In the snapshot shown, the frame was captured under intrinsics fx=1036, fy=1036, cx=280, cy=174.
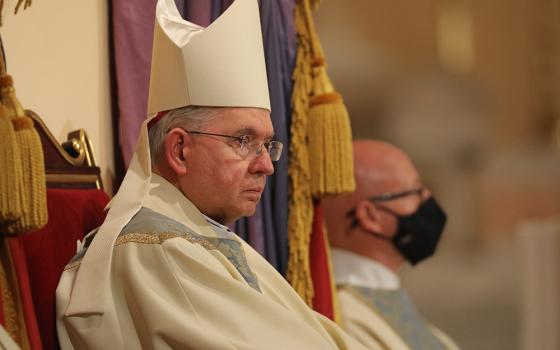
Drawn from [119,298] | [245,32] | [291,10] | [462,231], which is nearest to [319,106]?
[291,10]

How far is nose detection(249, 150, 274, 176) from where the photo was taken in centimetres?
186

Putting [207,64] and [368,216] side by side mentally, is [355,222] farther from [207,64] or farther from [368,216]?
[207,64]

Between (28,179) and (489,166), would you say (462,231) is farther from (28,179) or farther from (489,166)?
(28,179)

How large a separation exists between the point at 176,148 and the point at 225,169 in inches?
3.7

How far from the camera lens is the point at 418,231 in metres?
2.65

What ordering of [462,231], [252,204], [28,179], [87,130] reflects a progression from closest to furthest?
1. [28,179]
2. [252,204]
3. [87,130]
4. [462,231]

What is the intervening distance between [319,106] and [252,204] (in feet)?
1.96

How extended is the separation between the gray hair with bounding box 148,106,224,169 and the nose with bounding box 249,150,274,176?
0.36 feet

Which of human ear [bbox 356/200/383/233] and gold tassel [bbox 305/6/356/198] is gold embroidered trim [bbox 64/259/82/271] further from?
human ear [bbox 356/200/383/233]

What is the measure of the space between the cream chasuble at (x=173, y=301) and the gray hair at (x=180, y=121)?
4.1 inches

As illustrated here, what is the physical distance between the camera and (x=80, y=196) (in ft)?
6.41

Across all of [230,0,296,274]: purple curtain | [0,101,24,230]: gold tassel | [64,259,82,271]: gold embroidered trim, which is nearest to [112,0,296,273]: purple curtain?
[230,0,296,274]: purple curtain

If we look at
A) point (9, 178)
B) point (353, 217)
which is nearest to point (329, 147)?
point (353, 217)

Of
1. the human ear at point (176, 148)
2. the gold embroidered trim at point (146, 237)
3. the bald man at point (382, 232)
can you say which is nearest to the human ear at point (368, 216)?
the bald man at point (382, 232)
